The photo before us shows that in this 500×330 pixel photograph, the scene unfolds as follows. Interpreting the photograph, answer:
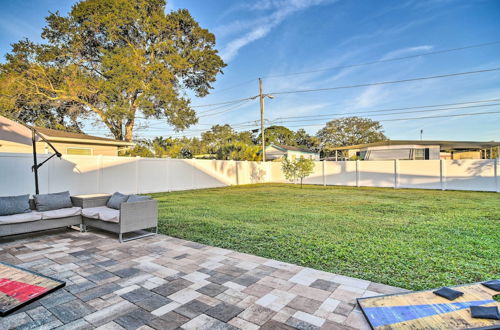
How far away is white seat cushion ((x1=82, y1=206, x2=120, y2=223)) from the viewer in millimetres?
4477

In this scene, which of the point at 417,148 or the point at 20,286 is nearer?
the point at 20,286

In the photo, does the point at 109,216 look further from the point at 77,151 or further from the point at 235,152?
the point at 235,152

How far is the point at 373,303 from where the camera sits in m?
2.35

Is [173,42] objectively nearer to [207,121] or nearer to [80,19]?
[80,19]

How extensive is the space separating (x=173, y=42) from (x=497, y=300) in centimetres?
2008

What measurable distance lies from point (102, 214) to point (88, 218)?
0.61 metres

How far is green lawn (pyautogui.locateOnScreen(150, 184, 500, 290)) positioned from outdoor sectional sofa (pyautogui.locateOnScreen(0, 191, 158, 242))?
0.75m

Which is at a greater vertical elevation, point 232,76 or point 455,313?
point 232,76

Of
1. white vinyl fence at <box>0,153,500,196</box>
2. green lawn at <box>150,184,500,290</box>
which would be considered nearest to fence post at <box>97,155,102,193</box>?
white vinyl fence at <box>0,153,500,196</box>

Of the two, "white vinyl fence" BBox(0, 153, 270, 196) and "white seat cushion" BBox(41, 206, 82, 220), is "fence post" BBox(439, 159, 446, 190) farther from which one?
"white seat cushion" BBox(41, 206, 82, 220)

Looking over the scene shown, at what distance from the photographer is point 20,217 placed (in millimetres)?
4422

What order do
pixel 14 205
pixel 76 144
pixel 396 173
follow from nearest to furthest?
pixel 14 205 → pixel 76 144 → pixel 396 173

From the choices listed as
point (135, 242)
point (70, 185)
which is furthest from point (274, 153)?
point (135, 242)

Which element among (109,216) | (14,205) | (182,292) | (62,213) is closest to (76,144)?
(14,205)
